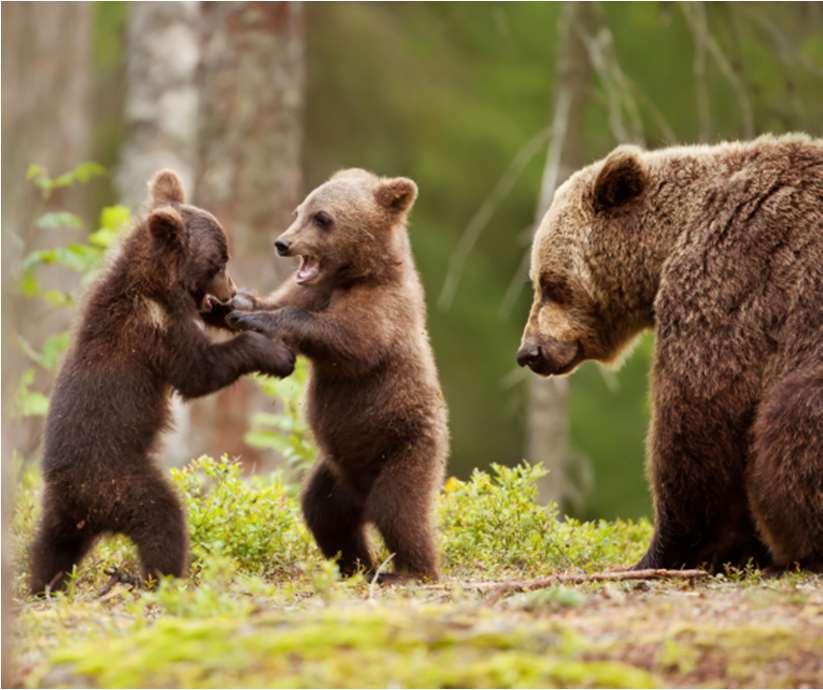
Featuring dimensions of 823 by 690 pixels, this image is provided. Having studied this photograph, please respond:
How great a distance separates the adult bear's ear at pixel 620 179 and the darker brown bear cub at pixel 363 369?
3.63ft

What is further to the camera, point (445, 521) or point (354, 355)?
point (445, 521)

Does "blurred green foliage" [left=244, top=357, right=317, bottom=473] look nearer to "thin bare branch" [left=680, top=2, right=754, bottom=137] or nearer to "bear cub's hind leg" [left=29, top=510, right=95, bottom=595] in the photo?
"bear cub's hind leg" [left=29, top=510, right=95, bottom=595]

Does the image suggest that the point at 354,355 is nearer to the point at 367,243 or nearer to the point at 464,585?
the point at 367,243

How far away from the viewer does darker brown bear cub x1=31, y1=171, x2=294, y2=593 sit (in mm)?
7195

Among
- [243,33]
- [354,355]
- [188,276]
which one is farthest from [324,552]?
[243,33]

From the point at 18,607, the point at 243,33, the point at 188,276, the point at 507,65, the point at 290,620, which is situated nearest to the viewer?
the point at 290,620

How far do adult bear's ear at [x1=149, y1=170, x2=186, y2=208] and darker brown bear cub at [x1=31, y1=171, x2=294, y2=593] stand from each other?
45 centimetres

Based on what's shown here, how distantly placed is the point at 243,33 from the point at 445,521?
25.3 ft

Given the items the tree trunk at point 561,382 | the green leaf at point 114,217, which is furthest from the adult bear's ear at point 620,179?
the tree trunk at point 561,382

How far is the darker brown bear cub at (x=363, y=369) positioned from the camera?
790 centimetres

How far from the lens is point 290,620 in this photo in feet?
16.9

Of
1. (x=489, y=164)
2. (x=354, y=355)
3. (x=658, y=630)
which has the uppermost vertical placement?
(x=489, y=164)

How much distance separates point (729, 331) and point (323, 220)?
2.40 m

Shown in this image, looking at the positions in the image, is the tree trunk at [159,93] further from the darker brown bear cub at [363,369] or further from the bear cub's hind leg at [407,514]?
the bear cub's hind leg at [407,514]
